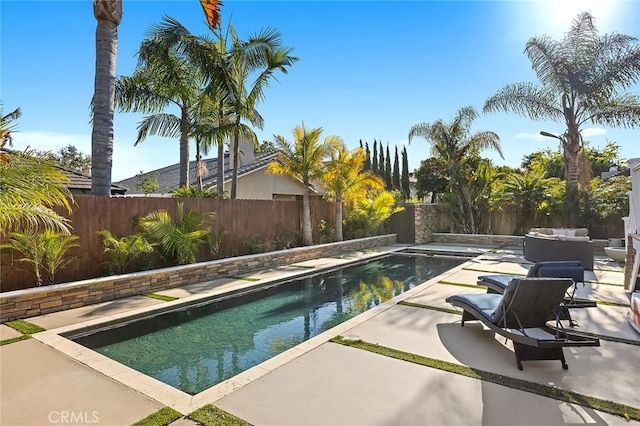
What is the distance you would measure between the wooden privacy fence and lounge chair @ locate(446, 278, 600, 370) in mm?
8328

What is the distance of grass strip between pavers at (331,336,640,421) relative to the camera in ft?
10.8

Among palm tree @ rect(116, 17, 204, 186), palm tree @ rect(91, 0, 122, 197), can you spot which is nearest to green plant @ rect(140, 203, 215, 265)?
palm tree @ rect(91, 0, 122, 197)

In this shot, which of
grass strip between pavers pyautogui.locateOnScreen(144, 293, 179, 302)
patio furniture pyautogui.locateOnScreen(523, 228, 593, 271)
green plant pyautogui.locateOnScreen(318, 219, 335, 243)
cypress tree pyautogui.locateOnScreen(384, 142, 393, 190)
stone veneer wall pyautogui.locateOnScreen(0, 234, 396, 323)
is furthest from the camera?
cypress tree pyautogui.locateOnScreen(384, 142, 393, 190)

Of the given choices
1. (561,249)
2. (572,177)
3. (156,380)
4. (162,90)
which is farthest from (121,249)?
(572,177)

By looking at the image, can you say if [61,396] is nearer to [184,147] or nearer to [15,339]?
[15,339]

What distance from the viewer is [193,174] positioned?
22781 millimetres

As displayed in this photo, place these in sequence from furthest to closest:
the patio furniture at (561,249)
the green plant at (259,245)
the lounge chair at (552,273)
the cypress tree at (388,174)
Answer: the cypress tree at (388,174) → the green plant at (259,245) → the patio furniture at (561,249) → the lounge chair at (552,273)

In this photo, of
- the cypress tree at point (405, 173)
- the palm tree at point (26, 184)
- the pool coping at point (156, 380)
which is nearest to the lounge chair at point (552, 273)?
the pool coping at point (156, 380)

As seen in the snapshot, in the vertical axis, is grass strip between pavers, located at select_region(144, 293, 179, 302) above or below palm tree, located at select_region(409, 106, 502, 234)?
below

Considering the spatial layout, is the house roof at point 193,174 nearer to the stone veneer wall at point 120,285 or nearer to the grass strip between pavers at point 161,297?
the stone veneer wall at point 120,285

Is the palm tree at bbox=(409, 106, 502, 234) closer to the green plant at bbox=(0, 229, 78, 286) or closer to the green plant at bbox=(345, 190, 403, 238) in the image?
the green plant at bbox=(345, 190, 403, 238)

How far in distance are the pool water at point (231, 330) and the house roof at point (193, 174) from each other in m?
9.82

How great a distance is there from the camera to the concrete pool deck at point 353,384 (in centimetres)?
326

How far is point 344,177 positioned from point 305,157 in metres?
2.27
